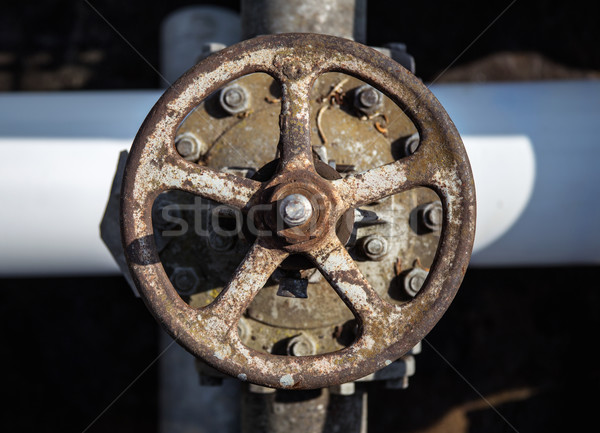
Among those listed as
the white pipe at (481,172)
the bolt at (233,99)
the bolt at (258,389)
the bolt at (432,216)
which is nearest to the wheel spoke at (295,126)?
the bolt at (233,99)

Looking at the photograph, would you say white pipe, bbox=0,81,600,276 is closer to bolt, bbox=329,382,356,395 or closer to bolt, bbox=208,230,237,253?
bolt, bbox=208,230,237,253

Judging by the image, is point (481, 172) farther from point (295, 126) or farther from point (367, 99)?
point (295, 126)

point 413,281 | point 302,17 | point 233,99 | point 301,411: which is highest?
point 302,17

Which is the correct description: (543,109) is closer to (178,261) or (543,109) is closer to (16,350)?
(178,261)

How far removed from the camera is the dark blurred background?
193 cm

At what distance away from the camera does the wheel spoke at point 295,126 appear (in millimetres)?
922

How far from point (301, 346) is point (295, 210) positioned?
1.47 ft

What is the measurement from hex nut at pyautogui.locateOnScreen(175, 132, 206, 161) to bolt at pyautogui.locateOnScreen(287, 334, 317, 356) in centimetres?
46

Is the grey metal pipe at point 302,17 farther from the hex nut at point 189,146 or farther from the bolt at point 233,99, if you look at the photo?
the hex nut at point 189,146

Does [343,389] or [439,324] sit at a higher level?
[439,324]

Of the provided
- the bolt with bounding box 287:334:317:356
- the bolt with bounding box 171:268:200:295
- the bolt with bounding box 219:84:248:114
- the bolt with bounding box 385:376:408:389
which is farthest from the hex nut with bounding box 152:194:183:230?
the bolt with bounding box 385:376:408:389

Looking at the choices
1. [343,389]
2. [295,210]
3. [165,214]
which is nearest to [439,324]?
[343,389]

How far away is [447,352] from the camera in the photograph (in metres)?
1.93

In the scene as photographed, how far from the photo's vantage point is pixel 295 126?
933 millimetres
